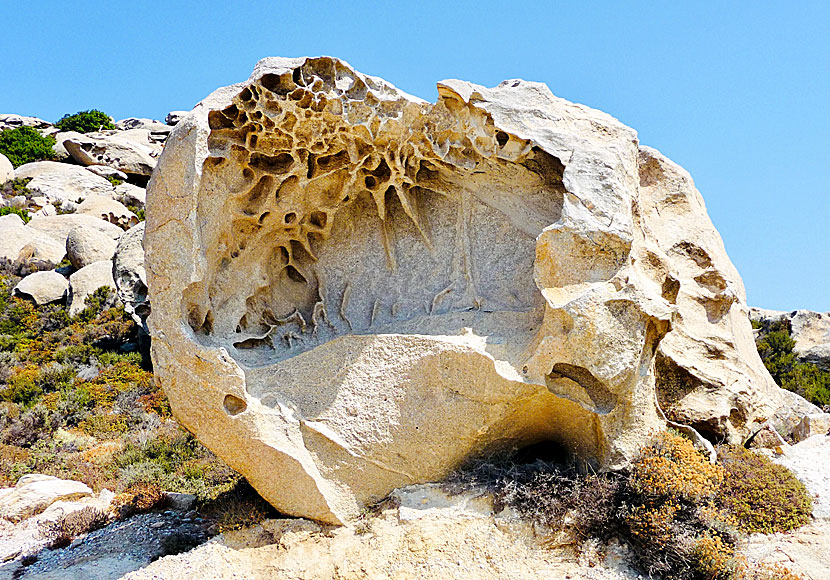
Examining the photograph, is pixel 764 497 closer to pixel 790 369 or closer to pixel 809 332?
pixel 790 369

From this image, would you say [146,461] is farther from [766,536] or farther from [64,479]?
[766,536]

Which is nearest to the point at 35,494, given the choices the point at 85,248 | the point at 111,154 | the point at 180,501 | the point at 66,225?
the point at 180,501

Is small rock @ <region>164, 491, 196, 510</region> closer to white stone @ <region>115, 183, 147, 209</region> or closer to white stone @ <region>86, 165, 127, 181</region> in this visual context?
white stone @ <region>115, 183, 147, 209</region>

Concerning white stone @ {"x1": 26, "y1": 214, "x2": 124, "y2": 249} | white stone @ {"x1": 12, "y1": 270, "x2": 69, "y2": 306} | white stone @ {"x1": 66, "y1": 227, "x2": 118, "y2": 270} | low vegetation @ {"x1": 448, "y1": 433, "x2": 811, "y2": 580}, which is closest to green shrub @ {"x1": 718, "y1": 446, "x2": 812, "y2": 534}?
low vegetation @ {"x1": 448, "y1": 433, "x2": 811, "y2": 580}

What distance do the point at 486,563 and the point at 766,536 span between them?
2.61m

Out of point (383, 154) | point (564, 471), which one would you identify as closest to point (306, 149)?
point (383, 154)

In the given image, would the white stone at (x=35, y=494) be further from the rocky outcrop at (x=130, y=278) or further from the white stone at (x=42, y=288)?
the white stone at (x=42, y=288)

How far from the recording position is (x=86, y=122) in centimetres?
4028

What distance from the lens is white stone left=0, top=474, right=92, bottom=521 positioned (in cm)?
A: 841

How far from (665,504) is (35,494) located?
7.72 metres

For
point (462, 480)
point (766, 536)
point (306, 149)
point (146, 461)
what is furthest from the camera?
point (146, 461)

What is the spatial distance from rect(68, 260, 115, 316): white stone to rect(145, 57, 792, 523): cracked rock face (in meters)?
11.5

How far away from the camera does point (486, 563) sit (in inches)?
231

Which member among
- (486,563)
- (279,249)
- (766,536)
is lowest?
(486,563)
